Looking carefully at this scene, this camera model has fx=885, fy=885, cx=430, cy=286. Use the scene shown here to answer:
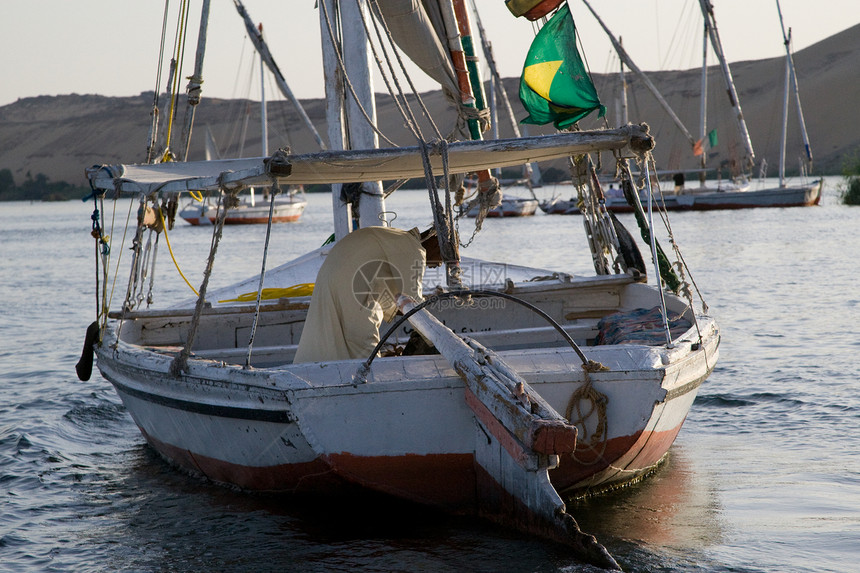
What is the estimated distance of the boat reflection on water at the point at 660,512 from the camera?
5898mm

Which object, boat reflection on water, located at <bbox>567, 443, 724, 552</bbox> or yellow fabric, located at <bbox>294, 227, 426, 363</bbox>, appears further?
yellow fabric, located at <bbox>294, 227, 426, 363</bbox>

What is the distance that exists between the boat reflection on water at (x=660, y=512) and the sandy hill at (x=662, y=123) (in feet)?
251

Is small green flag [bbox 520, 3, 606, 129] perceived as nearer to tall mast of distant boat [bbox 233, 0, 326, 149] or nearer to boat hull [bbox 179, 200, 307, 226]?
tall mast of distant boat [bbox 233, 0, 326, 149]

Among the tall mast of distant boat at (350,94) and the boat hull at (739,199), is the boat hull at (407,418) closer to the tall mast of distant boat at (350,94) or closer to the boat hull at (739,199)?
the tall mast of distant boat at (350,94)

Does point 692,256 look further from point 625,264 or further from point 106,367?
point 106,367

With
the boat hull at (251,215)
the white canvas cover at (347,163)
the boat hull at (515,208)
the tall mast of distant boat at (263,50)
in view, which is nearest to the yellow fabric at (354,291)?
the white canvas cover at (347,163)

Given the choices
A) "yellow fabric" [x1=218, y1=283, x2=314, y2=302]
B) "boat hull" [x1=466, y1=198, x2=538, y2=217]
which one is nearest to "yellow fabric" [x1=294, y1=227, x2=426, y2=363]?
"yellow fabric" [x1=218, y1=283, x2=314, y2=302]

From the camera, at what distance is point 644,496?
6.78 metres

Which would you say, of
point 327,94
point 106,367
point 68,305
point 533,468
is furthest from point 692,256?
point 533,468

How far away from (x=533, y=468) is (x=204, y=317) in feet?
16.6

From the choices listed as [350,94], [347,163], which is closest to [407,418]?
[347,163]

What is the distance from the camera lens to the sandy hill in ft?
361

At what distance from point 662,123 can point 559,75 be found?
373 ft

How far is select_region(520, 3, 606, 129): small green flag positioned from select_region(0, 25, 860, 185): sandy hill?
72689mm
